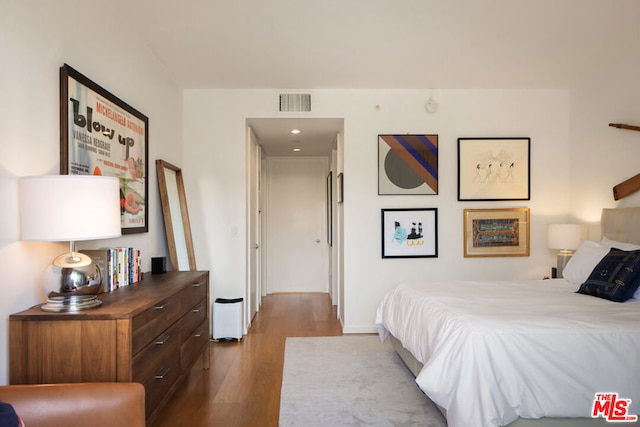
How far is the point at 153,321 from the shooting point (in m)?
2.09

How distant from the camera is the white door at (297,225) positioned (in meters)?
6.88

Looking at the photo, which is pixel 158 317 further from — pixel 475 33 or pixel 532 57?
pixel 532 57

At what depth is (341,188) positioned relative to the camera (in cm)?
470

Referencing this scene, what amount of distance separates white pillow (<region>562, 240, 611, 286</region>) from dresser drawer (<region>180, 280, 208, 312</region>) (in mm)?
2978

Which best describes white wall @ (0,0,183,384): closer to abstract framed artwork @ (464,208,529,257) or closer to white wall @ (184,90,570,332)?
white wall @ (184,90,570,332)

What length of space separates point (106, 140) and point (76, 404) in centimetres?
172

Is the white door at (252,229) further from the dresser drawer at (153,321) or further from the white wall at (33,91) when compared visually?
the dresser drawer at (153,321)

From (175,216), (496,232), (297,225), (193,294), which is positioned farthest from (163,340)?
(297,225)

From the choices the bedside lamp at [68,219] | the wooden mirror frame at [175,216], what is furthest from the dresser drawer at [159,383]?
the wooden mirror frame at [175,216]

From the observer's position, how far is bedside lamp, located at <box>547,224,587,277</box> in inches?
156

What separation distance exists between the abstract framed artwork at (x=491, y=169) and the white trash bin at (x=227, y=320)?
2637 millimetres

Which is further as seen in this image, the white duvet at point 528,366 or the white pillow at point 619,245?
the white pillow at point 619,245

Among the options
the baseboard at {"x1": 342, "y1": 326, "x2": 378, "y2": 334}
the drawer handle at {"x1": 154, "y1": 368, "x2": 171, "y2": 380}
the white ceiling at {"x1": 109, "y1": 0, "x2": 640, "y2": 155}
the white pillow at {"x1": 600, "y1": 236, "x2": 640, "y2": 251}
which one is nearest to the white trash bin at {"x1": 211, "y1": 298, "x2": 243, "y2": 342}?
the baseboard at {"x1": 342, "y1": 326, "x2": 378, "y2": 334}

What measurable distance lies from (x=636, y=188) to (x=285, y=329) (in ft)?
11.8
